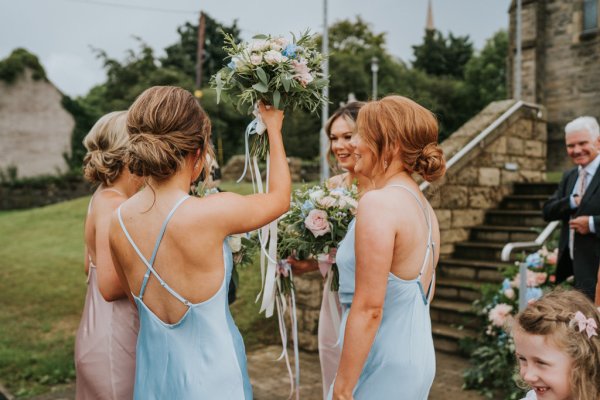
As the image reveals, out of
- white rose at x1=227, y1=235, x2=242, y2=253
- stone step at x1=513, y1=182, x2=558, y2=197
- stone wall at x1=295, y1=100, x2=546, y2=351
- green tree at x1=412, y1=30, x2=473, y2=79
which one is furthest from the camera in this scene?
green tree at x1=412, y1=30, x2=473, y2=79

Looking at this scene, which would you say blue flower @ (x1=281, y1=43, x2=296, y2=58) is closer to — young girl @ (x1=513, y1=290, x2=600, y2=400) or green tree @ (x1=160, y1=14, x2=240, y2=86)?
young girl @ (x1=513, y1=290, x2=600, y2=400)

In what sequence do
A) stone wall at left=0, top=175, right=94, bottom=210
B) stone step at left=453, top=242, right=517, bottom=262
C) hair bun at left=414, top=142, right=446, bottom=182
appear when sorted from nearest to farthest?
1. hair bun at left=414, top=142, right=446, bottom=182
2. stone step at left=453, top=242, right=517, bottom=262
3. stone wall at left=0, top=175, right=94, bottom=210

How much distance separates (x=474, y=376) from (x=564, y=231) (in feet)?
5.23

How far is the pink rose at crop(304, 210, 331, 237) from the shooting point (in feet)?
10.2

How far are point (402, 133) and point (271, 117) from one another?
570 mm

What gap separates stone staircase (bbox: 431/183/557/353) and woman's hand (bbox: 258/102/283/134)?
4.78 metres

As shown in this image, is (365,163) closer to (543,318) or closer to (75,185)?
(543,318)

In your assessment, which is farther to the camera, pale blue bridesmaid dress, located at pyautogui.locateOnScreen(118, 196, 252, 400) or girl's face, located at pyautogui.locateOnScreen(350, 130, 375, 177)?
girl's face, located at pyautogui.locateOnScreen(350, 130, 375, 177)

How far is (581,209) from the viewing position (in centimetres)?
453

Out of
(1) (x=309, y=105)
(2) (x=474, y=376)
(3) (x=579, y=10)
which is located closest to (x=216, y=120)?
(3) (x=579, y=10)

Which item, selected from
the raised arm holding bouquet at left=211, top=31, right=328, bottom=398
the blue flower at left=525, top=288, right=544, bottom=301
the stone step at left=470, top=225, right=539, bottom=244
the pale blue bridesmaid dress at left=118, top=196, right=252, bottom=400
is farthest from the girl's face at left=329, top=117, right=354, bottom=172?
the stone step at left=470, top=225, right=539, bottom=244

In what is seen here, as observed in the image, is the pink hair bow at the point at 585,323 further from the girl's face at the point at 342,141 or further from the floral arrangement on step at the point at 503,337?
the floral arrangement on step at the point at 503,337

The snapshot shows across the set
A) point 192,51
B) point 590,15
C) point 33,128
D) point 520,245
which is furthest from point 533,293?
point 192,51

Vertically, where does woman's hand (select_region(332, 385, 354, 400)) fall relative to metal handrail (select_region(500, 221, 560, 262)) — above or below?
below
